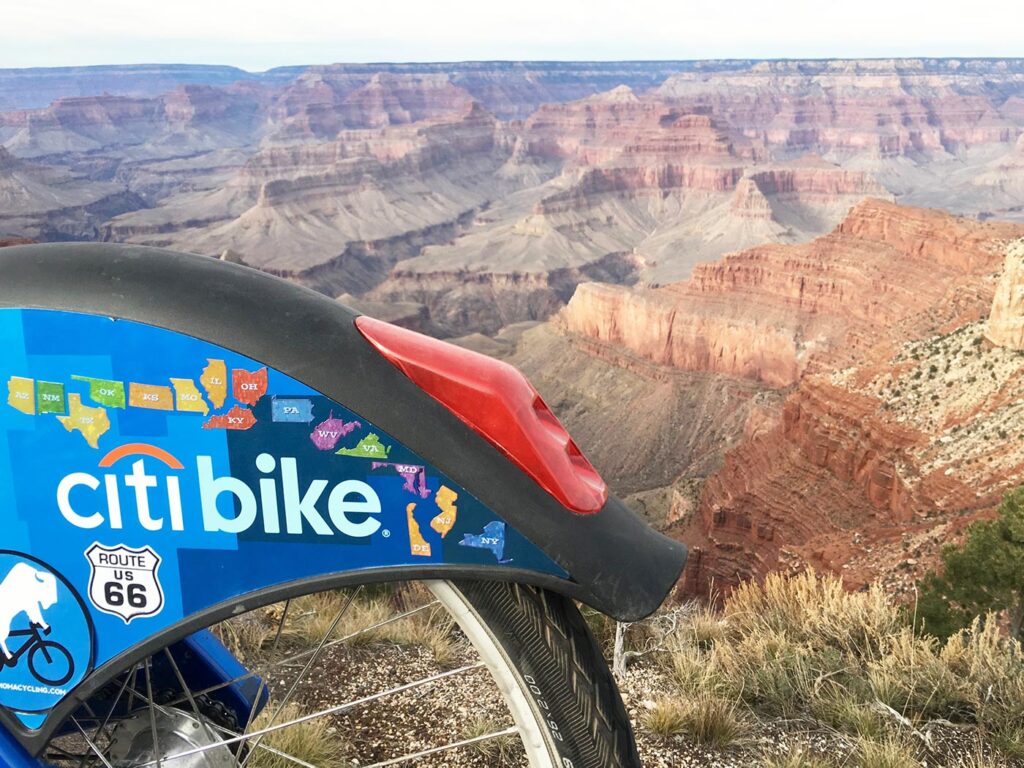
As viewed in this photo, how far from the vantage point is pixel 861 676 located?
4.67 m

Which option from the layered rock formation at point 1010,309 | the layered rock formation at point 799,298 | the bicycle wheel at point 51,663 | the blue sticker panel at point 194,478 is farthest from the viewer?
the layered rock formation at point 799,298

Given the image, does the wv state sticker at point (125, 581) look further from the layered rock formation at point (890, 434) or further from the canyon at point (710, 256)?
the layered rock formation at point (890, 434)

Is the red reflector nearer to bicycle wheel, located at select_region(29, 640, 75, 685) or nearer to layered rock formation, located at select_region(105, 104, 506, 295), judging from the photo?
bicycle wheel, located at select_region(29, 640, 75, 685)

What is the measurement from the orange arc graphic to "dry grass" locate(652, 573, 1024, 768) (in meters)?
2.99

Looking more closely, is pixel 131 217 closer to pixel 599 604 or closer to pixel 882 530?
pixel 882 530

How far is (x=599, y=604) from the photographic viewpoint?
241 cm

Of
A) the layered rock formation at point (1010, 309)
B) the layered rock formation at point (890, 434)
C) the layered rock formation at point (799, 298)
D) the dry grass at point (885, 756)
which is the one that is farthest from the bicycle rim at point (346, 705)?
the layered rock formation at point (799, 298)


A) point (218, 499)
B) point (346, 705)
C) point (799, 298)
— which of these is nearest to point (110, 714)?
point (346, 705)

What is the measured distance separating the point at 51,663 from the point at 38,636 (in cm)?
10

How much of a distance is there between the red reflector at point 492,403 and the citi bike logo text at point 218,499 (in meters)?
0.36

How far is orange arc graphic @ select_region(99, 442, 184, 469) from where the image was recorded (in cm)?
Result: 238

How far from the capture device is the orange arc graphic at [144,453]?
7.80 feet

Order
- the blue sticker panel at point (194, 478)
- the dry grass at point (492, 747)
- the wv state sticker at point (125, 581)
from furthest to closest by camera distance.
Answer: the dry grass at point (492, 747), the wv state sticker at point (125, 581), the blue sticker panel at point (194, 478)

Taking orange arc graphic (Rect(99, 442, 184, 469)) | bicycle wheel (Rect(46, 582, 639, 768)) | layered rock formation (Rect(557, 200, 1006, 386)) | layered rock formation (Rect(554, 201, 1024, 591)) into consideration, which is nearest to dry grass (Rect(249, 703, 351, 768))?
bicycle wheel (Rect(46, 582, 639, 768))
